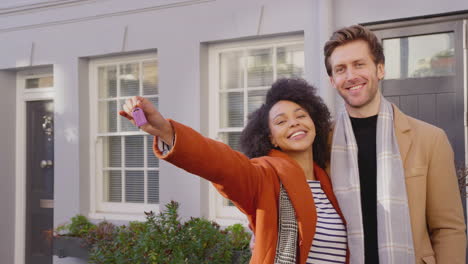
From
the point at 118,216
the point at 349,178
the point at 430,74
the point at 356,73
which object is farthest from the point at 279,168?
the point at 118,216

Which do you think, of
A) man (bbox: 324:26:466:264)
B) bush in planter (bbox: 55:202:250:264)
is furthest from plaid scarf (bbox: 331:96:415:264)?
bush in planter (bbox: 55:202:250:264)

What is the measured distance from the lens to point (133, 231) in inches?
192

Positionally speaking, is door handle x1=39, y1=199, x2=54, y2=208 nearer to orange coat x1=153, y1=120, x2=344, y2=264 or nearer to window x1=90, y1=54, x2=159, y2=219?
window x1=90, y1=54, x2=159, y2=219

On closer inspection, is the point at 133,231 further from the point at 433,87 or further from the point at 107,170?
the point at 433,87

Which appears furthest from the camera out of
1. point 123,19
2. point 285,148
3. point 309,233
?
point 123,19

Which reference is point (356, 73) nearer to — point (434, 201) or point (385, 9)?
point (434, 201)

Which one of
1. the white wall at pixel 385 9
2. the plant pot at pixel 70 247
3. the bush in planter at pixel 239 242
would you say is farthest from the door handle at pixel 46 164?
the white wall at pixel 385 9

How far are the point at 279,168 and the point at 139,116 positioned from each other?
25.9 inches

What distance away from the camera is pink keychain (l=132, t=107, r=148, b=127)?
146 cm

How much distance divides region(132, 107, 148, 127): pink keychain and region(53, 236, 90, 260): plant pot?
426 cm

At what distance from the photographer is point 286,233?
1855mm

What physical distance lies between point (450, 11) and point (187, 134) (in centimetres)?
326

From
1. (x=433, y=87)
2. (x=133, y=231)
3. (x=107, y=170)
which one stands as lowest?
(x=133, y=231)

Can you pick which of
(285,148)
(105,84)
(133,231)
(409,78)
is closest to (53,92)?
(105,84)
